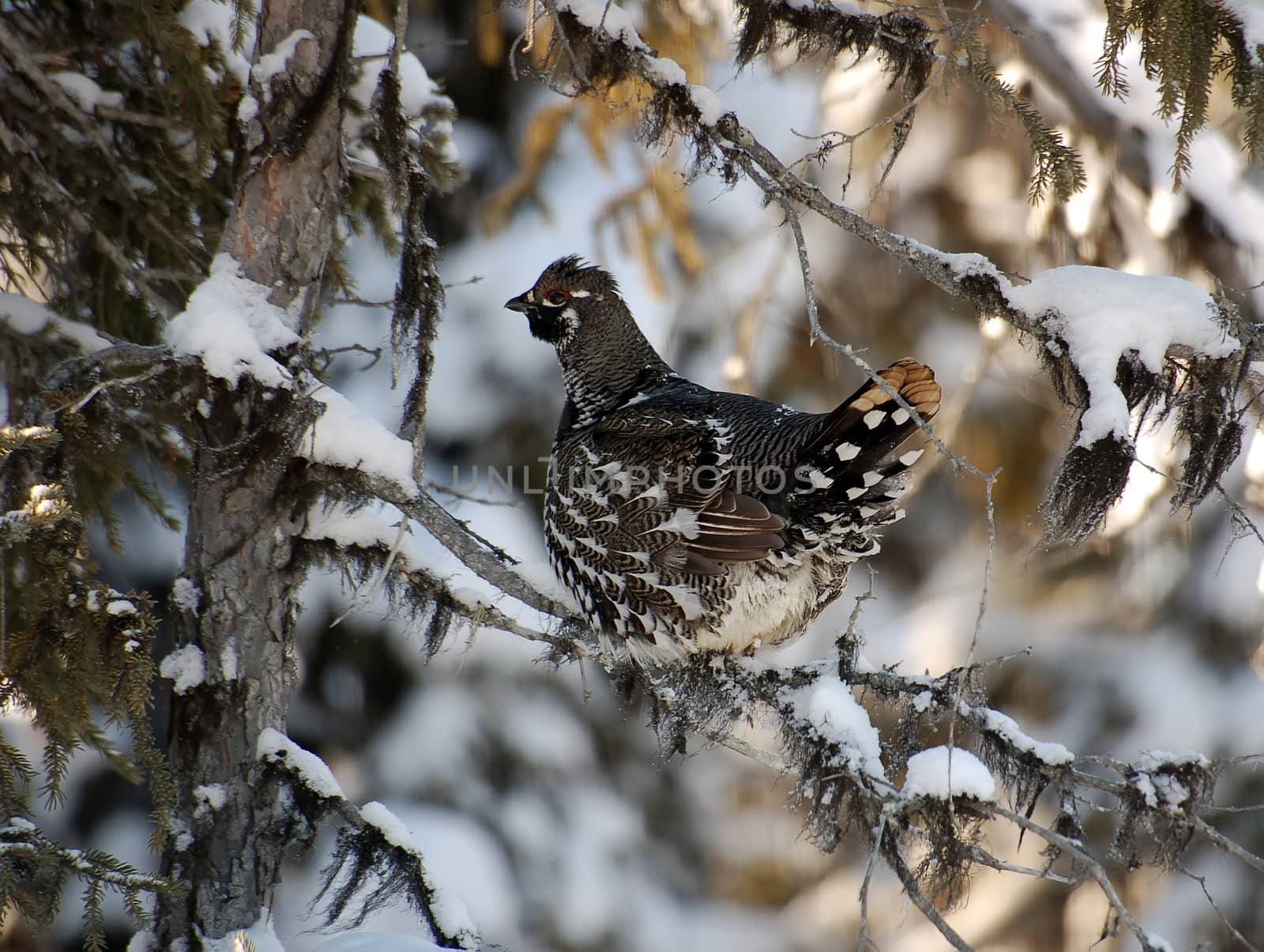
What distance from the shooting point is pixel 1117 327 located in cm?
219

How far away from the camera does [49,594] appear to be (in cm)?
221

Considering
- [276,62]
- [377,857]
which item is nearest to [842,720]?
[377,857]

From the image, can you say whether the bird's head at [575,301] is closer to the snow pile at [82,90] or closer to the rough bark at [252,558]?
the rough bark at [252,558]

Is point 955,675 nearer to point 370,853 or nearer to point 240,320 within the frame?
point 370,853

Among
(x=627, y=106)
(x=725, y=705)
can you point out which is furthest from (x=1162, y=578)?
(x=627, y=106)

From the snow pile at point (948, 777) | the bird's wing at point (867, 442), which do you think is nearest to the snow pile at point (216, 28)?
the bird's wing at point (867, 442)

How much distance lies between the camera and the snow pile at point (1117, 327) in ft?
6.95

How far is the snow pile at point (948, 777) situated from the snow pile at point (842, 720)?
0.47ft

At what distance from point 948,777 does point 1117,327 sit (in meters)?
1.07

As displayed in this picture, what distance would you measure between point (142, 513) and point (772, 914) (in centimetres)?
449

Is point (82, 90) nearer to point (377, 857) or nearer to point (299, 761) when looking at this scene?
point (299, 761)

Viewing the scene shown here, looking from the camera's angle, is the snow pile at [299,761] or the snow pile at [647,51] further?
the snow pile at [299,761]

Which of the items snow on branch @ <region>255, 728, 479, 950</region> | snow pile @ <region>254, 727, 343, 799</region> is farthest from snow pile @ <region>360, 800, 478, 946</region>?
snow pile @ <region>254, 727, 343, 799</region>

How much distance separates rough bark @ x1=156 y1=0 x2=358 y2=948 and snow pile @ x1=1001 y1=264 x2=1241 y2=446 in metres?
2.02
